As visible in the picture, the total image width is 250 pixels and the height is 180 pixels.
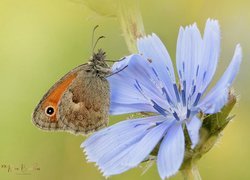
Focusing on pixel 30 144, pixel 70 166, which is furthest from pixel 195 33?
pixel 30 144

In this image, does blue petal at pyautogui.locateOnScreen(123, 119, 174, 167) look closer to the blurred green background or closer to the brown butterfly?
the brown butterfly

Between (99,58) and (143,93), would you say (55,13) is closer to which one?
(99,58)

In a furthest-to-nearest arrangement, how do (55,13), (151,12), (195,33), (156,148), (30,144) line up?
(55,13), (151,12), (30,144), (195,33), (156,148)

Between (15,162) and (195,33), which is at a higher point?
(195,33)

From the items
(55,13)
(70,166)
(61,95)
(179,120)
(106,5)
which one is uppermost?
(55,13)

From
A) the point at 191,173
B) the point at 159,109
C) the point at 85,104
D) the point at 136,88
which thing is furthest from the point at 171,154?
the point at 85,104

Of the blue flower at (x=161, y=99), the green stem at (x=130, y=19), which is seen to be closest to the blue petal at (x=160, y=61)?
the blue flower at (x=161, y=99)

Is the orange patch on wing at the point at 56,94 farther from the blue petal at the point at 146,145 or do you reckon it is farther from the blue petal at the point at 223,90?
the blue petal at the point at 223,90

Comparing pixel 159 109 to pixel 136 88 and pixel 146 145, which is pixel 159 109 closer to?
pixel 136 88
